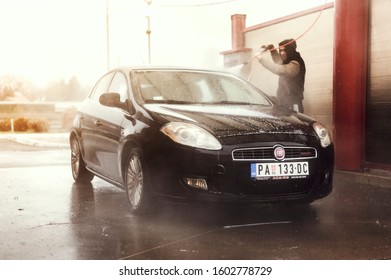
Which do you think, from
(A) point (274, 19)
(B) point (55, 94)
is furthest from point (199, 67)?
(B) point (55, 94)

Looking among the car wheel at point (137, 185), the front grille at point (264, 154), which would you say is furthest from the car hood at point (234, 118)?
the car wheel at point (137, 185)

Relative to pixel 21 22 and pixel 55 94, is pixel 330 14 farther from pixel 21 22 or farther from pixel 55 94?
pixel 55 94

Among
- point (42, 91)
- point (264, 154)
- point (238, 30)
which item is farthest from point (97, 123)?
point (42, 91)

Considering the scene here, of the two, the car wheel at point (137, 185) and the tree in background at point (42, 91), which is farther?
the tree in background at point (42, 91)

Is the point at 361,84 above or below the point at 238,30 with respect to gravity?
below

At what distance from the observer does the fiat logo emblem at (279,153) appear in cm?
436

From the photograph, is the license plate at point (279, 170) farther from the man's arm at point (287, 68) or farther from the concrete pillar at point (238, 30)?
the concrete pillar at point (238, 30)

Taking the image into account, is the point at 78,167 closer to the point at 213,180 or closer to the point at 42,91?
the point at 213,180

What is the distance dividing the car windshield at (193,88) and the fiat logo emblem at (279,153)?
1050 millimetres

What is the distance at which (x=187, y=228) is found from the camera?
443 cm

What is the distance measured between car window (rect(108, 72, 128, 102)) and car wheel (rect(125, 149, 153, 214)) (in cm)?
66

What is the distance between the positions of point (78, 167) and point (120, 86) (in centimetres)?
153

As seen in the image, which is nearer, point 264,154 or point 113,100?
point 264,154

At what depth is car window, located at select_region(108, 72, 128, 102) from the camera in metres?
5.34
